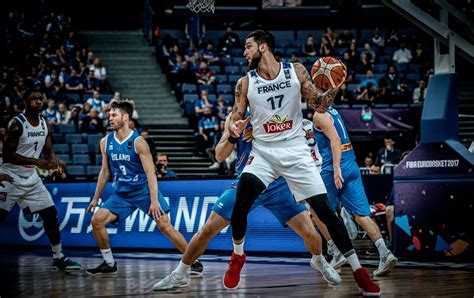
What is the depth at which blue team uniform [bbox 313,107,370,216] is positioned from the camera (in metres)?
8.89

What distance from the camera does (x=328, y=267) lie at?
765 centimetres

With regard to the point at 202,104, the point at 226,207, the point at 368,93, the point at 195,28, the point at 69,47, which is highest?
the point at 195,28

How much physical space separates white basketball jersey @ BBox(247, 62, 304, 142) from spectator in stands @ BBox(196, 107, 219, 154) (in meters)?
12.6

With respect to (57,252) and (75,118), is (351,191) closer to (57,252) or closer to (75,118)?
(57,252)

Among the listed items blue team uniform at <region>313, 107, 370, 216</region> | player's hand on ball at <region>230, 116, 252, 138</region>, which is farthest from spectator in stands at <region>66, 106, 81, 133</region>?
player's hand on ball at <region>230, 116, 252, 138</region>

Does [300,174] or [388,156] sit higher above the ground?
[300,174]

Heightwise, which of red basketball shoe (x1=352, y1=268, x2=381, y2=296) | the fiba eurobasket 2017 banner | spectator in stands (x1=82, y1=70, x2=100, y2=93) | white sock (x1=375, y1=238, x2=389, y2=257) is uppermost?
spectator in stands (x1=82, y1=70, x2=100, y2=93)

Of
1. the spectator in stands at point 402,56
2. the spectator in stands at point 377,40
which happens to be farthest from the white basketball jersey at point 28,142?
the spectator in stands at point 377,40

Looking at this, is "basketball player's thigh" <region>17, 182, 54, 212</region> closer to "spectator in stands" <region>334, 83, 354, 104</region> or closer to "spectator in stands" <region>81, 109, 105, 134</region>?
"spectator in stands" <region>81, 109, 105, 134</region>

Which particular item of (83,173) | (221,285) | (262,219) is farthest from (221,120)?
(221,285)

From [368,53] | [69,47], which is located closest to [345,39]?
[368,53]

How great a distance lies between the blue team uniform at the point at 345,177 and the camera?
8.89 metres

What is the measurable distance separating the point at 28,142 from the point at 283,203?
12.8 ft

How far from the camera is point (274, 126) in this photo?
6801 millimetres
